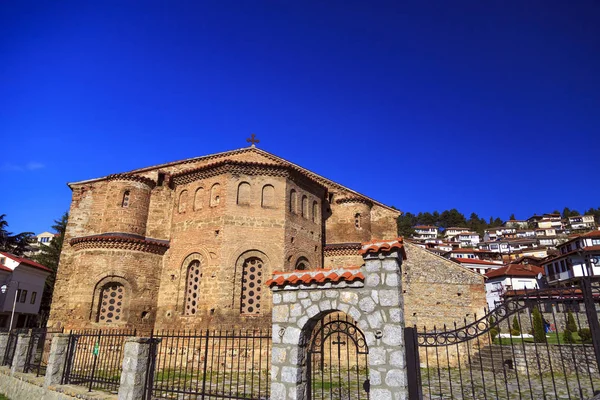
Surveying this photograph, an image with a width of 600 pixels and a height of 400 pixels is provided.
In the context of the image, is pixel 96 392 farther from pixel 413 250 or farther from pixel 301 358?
pixel 413 250

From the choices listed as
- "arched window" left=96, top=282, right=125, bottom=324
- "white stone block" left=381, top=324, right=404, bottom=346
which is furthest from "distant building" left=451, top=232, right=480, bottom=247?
"white stone block" left=381, top=324, right=404, bottom=346

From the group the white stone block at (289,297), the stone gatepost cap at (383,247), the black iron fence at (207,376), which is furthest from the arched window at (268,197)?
the stone gatepost cap at (383,247)

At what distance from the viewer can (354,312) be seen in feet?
19.4

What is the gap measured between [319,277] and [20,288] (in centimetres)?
3187

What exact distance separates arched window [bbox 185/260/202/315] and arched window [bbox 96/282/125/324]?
2.83 meters

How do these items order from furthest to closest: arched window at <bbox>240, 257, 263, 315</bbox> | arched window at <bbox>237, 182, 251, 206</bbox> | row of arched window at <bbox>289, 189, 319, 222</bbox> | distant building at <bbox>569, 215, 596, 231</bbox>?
distant building at <bbox>569, 215, 596, 231</bbox> → row of arched window at <bbox>289, 189, 319, 222</bbox> → arched window at <bbox>237, 182, 251, 206</bbox> → arched window at <bbox>240, 257, 263, 315</bbox>

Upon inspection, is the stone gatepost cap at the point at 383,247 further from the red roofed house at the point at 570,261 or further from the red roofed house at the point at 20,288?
the red roofed house at the point at 570,261

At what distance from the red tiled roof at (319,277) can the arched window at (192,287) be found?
34.9 feet

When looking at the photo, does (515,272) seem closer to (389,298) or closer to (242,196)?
(242,196)

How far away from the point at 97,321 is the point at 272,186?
31.2 ft

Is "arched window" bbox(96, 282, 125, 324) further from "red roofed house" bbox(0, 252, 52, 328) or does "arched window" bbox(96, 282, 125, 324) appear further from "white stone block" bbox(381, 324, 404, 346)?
"red roofed house" bbox(0, 252, 52, 328)

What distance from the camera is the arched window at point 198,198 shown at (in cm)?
1772

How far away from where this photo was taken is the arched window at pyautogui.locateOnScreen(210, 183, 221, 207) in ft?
56.2

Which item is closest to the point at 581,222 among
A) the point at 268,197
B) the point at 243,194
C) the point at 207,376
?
the point at 268,197
